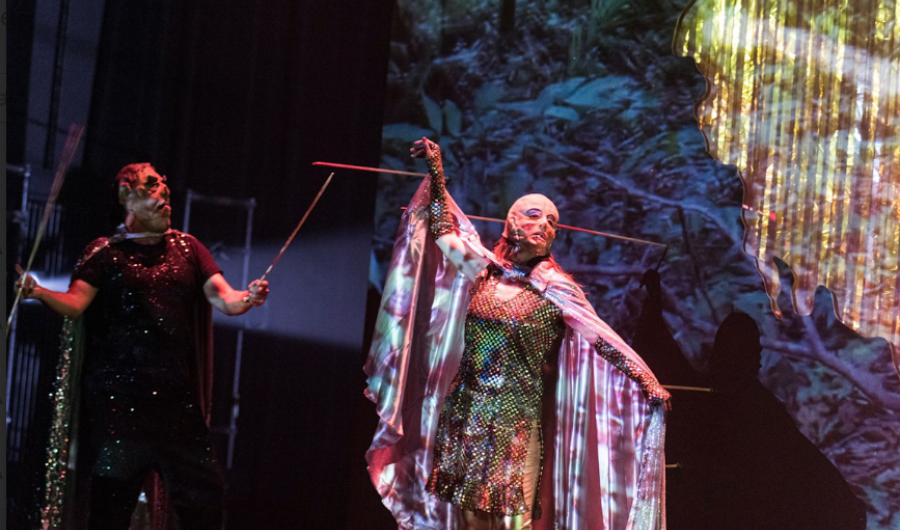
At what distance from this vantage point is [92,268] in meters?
3.36

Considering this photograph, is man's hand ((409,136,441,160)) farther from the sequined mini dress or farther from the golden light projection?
the golden light projection

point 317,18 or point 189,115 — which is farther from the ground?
point 317,18

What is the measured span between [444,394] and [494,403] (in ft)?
1.13

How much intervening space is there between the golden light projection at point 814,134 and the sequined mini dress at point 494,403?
45.2 inches

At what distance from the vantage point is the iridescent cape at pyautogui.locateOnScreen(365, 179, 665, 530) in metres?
3.36

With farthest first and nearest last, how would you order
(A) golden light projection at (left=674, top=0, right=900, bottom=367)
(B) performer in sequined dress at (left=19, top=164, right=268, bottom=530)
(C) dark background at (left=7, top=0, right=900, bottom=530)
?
(C) dark background at (left=7, top=0, right=900, bottom=530) < (A) golden light projection at (left=674, top=0, right=900, bottom=367) < (B) performer in sequined dress at (left=19, top=164, right=268, bottom=530)

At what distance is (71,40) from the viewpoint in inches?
162

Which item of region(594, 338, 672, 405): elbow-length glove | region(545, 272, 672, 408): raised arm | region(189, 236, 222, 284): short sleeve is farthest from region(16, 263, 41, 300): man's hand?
region(594, 338, 672, 405): elbow-length glove

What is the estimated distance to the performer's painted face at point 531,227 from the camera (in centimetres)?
336

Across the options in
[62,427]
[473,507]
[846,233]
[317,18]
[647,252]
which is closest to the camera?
[473,507]

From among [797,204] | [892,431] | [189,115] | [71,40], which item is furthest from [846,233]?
[71,40]

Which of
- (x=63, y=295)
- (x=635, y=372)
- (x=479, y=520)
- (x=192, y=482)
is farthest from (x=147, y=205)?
(x=635, y=372)

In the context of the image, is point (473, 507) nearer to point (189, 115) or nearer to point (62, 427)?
point (62, 427)

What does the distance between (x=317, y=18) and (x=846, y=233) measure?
280cm
